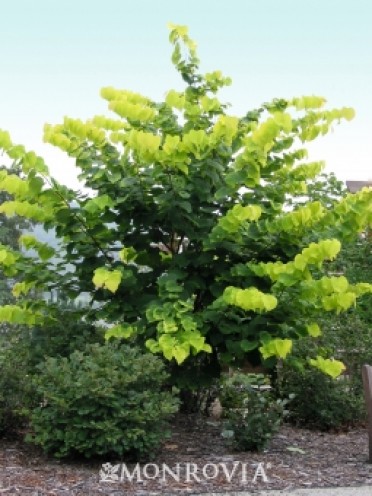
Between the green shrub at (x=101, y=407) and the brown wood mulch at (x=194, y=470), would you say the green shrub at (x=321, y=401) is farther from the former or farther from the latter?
the green shrub at (x=101, y=407)

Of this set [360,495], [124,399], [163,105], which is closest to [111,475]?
[124,399]

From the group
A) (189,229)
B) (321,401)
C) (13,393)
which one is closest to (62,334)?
(13,393)

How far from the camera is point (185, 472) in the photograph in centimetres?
591

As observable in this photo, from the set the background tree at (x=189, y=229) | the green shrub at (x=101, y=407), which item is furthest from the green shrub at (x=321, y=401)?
the green shrub at (x=101, y=407)

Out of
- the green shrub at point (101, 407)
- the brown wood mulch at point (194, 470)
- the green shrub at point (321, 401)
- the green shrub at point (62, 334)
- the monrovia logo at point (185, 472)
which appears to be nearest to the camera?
the brown wood mulch at point (194, 470)

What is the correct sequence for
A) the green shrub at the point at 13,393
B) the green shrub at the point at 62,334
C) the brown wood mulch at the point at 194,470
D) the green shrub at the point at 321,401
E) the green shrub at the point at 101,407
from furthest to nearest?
1. the green shrub at the point at 321,401
2. the green shrub at the point at 62,334
3. the green shrub at the point at 13,393
4. the green shrub at the point at 101,407
5. the brown wood mulch at the point at 194,470

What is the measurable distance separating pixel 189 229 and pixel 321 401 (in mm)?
2553

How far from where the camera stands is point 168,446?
683 centimetres

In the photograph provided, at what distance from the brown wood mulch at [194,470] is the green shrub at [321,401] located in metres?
0.94

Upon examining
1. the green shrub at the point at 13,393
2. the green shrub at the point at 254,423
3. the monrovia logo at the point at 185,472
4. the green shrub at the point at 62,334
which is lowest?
the monrovia logo at the point at 185,472

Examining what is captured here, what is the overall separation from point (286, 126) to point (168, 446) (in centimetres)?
302

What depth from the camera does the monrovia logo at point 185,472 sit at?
5.72 metres

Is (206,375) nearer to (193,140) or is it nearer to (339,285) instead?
(339,285)

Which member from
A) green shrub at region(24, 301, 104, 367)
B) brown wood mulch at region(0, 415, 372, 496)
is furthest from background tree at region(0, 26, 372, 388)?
brown wood mulch at region(0, 415, 372, 496)
